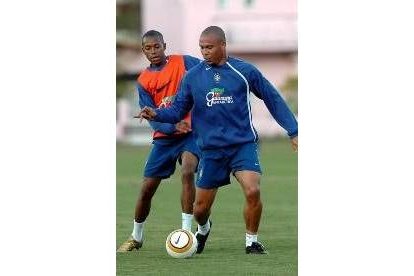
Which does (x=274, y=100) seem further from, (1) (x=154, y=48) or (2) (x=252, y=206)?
(1) (x=154, y=48)

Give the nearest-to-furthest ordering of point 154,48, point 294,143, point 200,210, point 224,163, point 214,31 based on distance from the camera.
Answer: point 214,31 < point 294,143 < point 224,163 < point 200,210 < point 154,48

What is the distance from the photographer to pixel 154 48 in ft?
38.9

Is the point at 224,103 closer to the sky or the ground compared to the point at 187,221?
closer to the sky

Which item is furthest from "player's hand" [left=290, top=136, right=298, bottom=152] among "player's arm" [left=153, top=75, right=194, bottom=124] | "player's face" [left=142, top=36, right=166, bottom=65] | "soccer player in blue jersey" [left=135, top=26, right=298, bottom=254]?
"player's face" [left=142, top=36, right=166, bottom=65]

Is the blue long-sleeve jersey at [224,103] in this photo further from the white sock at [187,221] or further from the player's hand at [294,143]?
the white sock at [187,221]

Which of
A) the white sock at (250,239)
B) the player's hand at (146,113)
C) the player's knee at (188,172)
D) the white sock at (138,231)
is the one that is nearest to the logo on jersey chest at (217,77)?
the player's hand at (146,113)

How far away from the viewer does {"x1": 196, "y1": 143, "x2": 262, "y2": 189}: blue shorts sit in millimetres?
11336

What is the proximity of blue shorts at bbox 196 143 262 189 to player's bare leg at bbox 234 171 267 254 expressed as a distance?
6 centimetres

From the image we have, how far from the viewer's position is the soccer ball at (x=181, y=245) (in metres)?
11.1

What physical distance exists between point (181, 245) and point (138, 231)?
1.01 metres

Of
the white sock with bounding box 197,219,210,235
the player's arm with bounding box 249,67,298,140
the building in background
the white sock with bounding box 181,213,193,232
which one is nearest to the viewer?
the player's arm with bounding box 249,67,298,140

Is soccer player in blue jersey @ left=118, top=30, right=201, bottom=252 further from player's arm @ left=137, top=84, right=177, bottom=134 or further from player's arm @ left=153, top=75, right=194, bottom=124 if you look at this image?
player's arm @ left=153, top=75, right=194, bottom=124

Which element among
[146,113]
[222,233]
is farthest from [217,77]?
[222,233]
